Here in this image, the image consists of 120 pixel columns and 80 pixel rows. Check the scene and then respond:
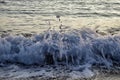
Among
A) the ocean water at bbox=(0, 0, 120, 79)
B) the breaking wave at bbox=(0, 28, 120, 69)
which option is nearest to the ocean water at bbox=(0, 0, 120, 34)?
the ocean water at bbox=(0, 0, 120, 79)

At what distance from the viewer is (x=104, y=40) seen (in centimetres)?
636

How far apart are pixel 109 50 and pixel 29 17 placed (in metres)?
4.64

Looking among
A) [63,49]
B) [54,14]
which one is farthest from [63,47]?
[54,14]

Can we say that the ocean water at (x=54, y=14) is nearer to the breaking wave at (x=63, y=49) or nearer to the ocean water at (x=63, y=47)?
the ocean water at (x=63, y=47)

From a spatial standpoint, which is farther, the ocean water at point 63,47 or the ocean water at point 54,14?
the ocean water at point 54,14

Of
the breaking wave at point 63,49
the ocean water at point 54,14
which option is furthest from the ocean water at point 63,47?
the ocean water at point 54,14

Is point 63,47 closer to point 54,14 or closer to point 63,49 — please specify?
point 63,49

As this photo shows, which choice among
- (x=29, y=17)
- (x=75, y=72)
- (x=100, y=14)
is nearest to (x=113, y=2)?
(x=100, y=14)

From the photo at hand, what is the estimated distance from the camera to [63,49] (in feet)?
20.3

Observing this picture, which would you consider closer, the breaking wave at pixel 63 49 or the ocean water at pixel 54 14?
the breaking wave at pixel 63 49

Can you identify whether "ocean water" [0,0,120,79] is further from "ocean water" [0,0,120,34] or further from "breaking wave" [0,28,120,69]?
"ocean water" [0,0,120,34]

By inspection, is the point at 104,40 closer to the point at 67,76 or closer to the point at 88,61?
the point at 88,61

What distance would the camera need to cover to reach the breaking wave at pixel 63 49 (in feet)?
19.4

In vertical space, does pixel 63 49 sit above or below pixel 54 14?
below
